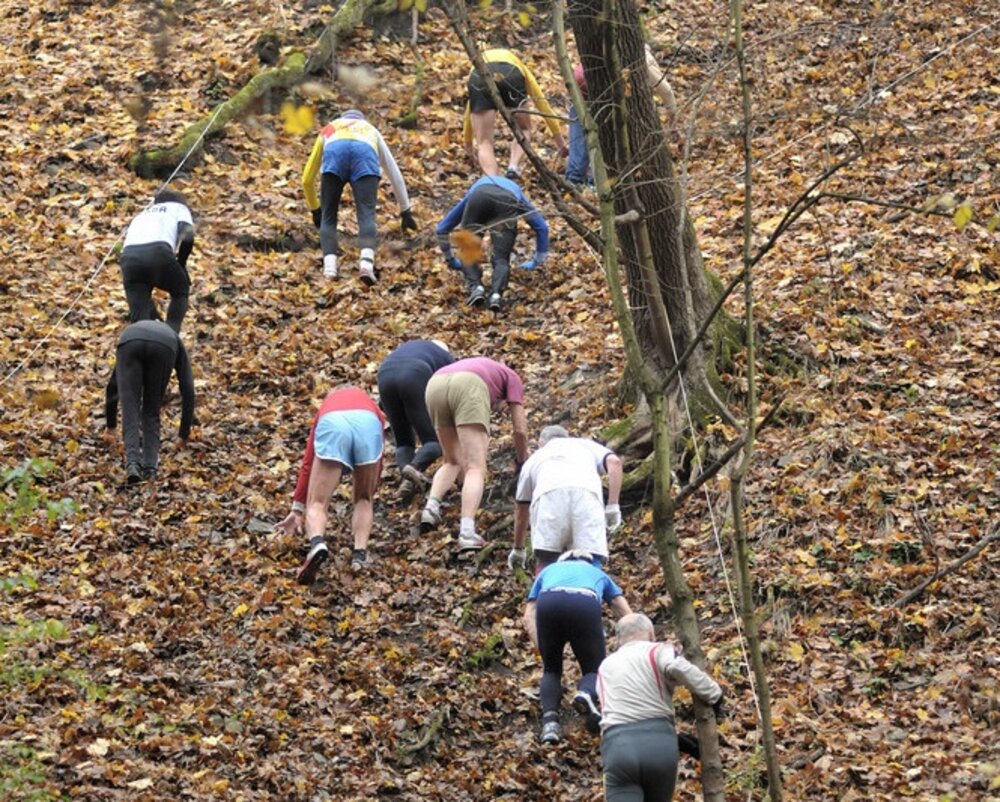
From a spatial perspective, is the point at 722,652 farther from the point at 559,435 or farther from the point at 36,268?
the point at 36,268

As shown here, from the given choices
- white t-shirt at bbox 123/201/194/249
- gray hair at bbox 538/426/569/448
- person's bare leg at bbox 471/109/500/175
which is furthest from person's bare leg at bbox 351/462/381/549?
person's bare leg at bbox 471/109/500/175

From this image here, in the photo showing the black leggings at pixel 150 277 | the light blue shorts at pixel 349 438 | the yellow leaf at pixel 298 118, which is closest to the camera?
the yellow leaf at pixel 298 118

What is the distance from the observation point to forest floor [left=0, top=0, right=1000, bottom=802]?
26.4 ft

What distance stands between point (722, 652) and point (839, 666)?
0.76 meters

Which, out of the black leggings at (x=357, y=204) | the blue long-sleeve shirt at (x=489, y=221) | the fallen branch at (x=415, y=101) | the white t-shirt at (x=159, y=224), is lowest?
the white t-shirt at (x=159, y=224)

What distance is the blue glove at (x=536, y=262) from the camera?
14.0 m

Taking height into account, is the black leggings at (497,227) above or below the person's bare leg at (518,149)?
below

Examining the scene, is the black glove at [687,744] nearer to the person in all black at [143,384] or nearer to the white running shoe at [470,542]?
the white running shoe at [470,542]

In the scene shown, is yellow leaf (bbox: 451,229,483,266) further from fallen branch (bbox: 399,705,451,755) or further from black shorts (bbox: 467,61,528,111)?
black shorts (bbox: 467,61,528,111)

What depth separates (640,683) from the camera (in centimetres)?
718

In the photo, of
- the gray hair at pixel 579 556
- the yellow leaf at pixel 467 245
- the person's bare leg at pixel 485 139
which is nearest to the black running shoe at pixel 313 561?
the gray hair at pixel 579 556

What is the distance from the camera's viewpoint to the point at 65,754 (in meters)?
7.75

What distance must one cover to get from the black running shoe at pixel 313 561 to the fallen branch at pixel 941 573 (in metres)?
3.95

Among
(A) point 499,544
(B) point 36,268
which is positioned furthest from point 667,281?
(B) point 36,268
